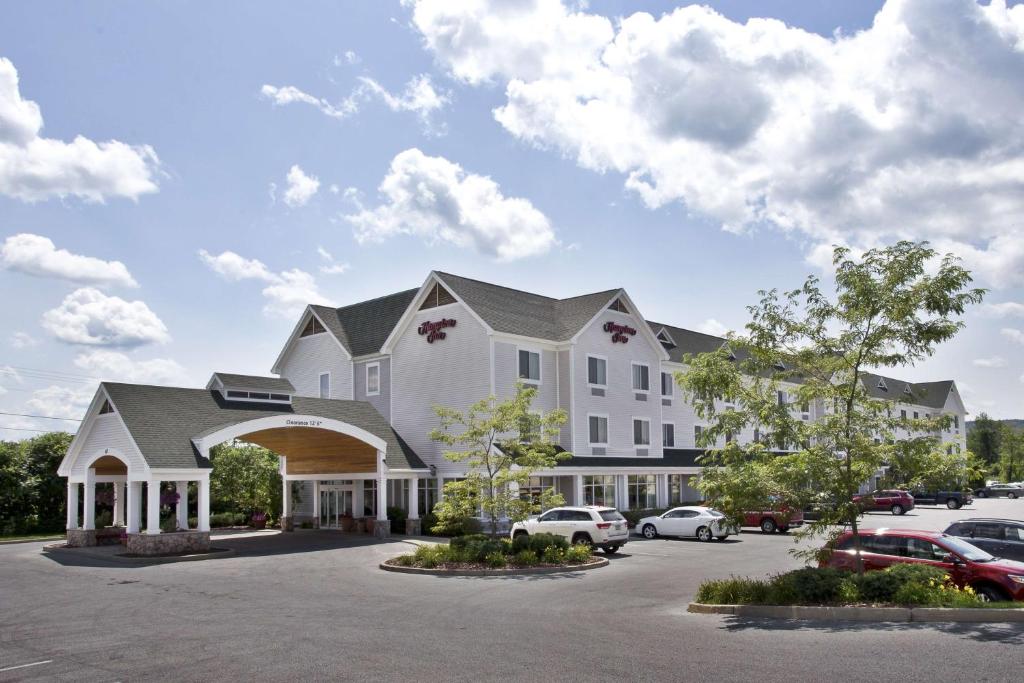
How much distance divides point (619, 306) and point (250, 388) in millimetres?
19031

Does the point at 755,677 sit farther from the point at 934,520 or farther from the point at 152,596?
the point at 934,520

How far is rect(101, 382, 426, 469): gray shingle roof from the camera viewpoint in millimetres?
29891

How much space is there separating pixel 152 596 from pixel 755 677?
48.4 feet

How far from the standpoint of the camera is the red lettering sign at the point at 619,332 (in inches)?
1718

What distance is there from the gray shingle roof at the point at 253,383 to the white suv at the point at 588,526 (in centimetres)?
1261

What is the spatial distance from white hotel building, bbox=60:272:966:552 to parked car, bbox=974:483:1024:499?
44.7 meters

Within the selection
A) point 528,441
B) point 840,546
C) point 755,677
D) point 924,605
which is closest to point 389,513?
point 528,441

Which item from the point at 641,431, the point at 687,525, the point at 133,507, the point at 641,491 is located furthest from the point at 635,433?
the point at 133,507

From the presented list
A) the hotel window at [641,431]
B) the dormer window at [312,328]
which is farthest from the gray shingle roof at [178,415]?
the hotel window at [641,431]

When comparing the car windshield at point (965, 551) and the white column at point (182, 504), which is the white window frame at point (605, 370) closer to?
the white column at point (182, 504)

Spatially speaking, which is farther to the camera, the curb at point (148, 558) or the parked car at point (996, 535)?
the curb at point (148, 558)

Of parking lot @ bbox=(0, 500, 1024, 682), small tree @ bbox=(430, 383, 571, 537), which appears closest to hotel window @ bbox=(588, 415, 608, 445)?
small tree @ bbox=(430, 383, 571, 537)

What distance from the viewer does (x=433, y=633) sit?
14328mm

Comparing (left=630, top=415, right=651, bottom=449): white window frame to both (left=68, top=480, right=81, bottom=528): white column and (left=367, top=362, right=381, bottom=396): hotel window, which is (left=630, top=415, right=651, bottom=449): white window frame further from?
(left=68, top=480, right=81, bottom=528): white column
